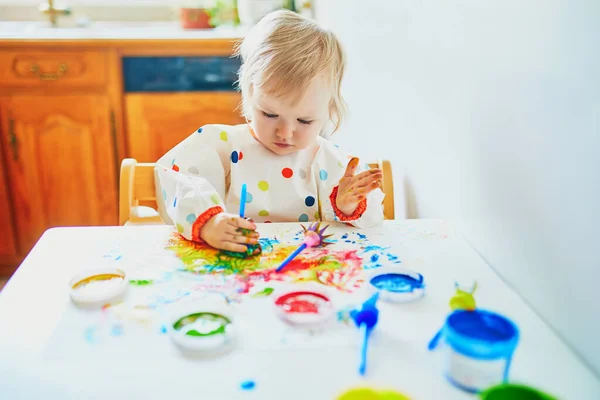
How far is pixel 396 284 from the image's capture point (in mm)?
693

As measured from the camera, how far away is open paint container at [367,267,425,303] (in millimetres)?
650

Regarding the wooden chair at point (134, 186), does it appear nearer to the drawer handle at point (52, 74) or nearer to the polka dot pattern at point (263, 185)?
the polka dot pattern at point (263, 185)

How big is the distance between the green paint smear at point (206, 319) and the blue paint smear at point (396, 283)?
21 centimetres

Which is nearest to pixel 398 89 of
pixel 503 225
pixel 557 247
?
pixel 503 225

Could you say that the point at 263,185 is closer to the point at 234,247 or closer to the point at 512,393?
the point at 234,247

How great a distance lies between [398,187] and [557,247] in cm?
65

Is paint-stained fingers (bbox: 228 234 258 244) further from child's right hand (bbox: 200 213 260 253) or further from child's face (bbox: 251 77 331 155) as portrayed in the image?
child's face (bbox: 251 77 331 155)

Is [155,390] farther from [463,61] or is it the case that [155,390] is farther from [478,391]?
[463,61]

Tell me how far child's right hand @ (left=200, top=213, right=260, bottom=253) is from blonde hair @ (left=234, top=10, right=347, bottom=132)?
259 mm

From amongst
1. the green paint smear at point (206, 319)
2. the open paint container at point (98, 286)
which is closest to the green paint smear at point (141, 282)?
Answer: the open paint container at point (98, 286)

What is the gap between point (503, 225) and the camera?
755 mm

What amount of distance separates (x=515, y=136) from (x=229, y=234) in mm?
421

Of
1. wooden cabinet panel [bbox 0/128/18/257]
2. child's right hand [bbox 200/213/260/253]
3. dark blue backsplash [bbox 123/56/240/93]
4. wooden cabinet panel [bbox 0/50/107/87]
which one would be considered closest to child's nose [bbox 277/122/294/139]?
child's right hand [bbox 200/213/260/253]

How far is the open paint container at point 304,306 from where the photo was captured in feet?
1.94
